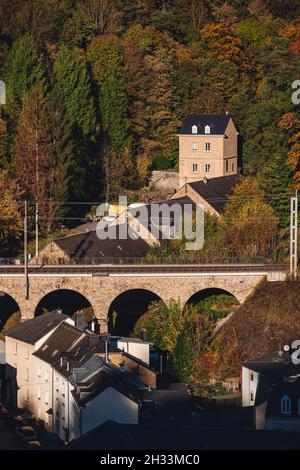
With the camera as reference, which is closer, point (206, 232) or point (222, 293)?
point (222, 293)

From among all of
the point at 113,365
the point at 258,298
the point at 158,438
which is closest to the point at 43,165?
the point at 258,298

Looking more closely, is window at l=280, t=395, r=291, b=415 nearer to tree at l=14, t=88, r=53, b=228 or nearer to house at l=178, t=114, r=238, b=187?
tree at l=14, t=88, r=53, b=228

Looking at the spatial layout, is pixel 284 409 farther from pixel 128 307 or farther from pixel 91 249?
pixel 91 249

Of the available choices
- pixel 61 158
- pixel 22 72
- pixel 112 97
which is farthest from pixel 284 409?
pixel 112 97

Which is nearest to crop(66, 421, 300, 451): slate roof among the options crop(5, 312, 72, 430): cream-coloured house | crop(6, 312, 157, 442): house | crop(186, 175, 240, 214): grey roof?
crop(6, 312, 157, 442): house

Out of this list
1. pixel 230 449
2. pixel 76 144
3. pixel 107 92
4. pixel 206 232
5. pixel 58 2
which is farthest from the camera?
pixel 58 2

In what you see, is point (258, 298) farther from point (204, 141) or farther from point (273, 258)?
point (204, 141)
